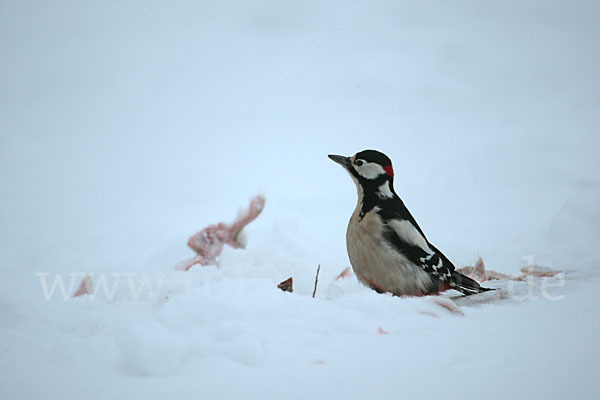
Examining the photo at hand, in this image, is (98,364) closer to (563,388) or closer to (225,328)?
(225,328)

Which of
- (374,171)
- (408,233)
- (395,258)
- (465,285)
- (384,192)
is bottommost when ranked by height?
(465,285)

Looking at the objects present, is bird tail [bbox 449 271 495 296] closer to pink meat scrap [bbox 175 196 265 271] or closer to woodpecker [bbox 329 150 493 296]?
woodpecker [bbox 329 150 493 296]

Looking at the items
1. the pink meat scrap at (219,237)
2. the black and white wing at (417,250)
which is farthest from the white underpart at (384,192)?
the pink meat scrap at (219,237)

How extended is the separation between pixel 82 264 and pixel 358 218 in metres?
1.76

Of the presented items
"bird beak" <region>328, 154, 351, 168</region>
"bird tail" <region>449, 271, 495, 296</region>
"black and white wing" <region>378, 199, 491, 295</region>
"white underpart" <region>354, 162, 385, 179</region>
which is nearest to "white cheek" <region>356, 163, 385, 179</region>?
"white underpart" <region>354, 162, 385, 179</region>

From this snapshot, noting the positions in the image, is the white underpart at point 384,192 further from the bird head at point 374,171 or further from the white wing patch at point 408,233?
the white wing patch at point 408,233

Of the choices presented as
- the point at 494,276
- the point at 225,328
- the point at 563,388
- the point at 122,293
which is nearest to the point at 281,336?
the point at 225,328

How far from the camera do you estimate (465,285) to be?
2.21m

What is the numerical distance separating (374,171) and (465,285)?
2.24 ft

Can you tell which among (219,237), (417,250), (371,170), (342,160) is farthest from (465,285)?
(219,237)

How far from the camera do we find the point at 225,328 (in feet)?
4.35

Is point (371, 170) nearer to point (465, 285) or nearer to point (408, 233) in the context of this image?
point (408, 233)

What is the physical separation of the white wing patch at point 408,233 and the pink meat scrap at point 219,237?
0.83 meters

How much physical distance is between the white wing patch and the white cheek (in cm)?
27
